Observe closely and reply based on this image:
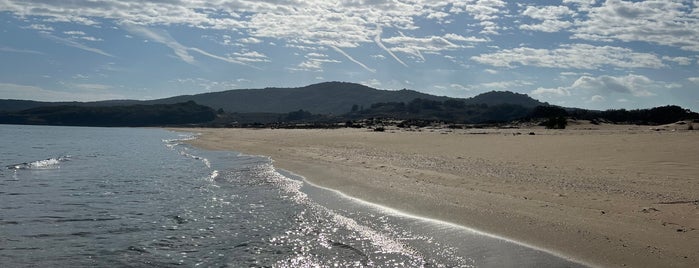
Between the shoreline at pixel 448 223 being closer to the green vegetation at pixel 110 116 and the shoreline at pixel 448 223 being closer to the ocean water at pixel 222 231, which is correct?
the ocean water at pixel 222 231

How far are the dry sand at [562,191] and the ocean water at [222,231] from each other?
89 cm

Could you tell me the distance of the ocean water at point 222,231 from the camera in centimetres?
775

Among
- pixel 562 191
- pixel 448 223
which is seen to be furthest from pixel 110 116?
pixel 448 223

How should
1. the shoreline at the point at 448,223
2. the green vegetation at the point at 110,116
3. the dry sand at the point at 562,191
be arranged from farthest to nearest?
the green vegetation at the point at 110,116, the dry sand at the point at 562,191, the shoreline at the point at 448,223

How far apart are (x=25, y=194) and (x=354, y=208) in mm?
9480

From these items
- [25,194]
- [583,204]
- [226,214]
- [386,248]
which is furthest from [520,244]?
[25,194]

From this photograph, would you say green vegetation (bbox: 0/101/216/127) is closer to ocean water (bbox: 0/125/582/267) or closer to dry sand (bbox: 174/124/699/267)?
dry sand (bbox: 174/124/699/267)

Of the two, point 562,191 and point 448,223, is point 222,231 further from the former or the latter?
point 562,191

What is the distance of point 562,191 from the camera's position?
1289cm

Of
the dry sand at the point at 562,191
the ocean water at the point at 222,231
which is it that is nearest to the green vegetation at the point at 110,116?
the dry sand at the point at 562,191

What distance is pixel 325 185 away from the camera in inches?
633

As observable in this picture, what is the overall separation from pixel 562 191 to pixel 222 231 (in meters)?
8.47

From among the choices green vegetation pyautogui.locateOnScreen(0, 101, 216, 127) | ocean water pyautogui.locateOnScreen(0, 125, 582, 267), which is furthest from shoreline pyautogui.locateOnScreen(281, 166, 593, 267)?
green vegetation pyautogui.locateOnScreen(0, 101, 216, 127)

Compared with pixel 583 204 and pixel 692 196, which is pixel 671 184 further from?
pixel 583 204
